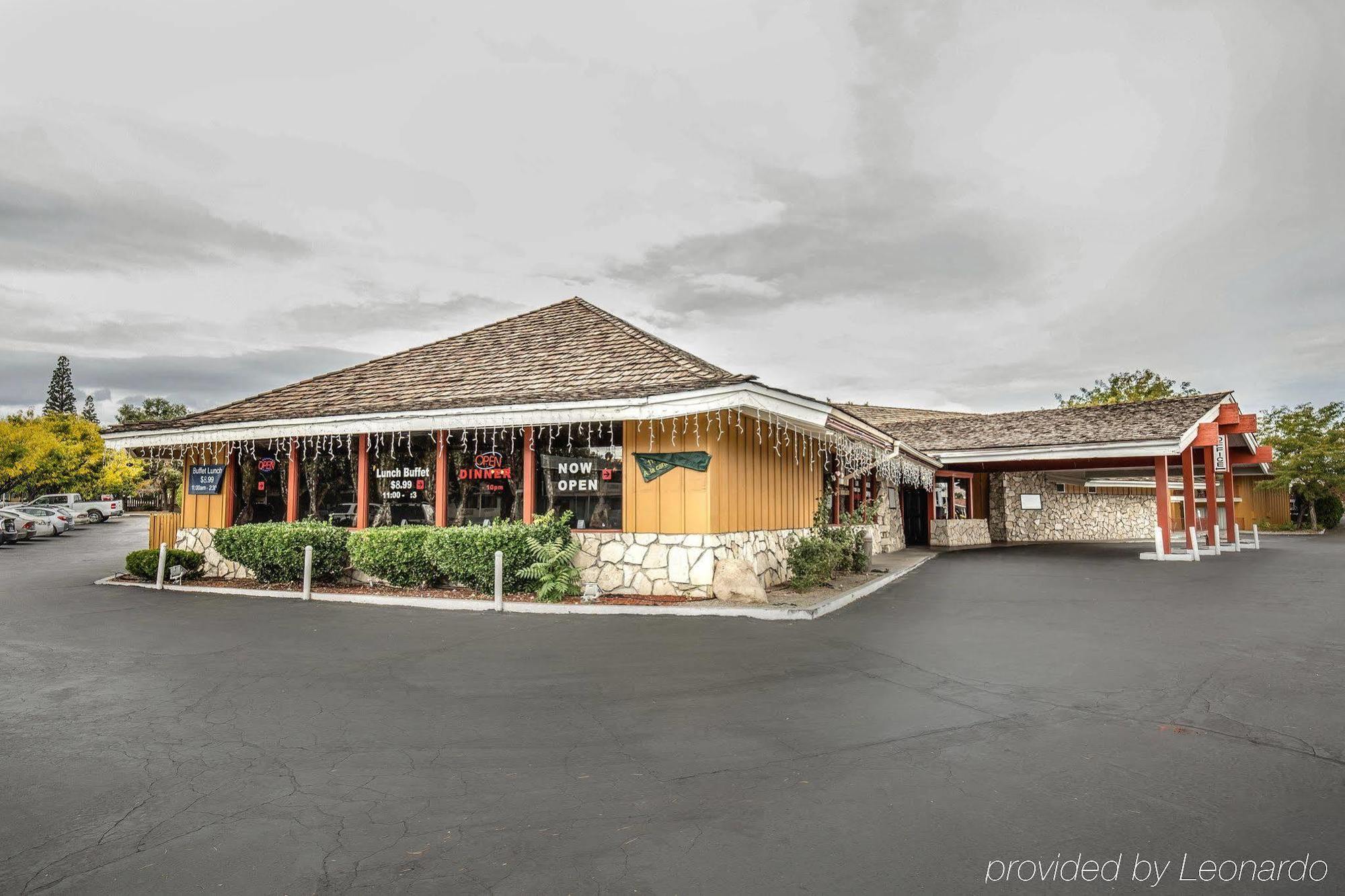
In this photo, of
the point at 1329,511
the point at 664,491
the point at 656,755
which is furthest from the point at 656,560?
the point at 1329,511

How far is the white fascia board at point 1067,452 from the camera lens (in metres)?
19.3

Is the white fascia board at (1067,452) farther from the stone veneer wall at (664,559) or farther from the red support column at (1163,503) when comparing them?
the stone veneer wall at (664,559)

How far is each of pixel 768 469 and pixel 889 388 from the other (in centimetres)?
4300

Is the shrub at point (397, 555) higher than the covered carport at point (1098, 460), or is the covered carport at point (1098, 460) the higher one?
the covered carport at point (1098, 460)

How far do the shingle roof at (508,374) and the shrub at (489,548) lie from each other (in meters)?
2.04

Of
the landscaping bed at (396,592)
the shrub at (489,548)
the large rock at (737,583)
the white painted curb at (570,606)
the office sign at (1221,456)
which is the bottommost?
the white painted curb at (570,606)

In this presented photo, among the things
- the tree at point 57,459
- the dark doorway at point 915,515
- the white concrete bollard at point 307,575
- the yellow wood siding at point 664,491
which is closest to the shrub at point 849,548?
the yellow wood siding at point 664,491

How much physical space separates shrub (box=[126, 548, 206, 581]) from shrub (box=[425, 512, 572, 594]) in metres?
5.82

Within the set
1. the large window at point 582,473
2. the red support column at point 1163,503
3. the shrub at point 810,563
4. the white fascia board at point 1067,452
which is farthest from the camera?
the red support column at point 1163,503

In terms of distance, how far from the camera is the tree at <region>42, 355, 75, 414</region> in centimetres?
6800

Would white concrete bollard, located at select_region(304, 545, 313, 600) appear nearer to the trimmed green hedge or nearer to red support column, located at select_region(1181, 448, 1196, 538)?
the trimmed green hedge

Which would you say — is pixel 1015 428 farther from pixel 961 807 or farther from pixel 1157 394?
pixel 1157 394

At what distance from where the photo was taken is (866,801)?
12.7 ft

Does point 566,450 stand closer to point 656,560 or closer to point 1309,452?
point 656,560
